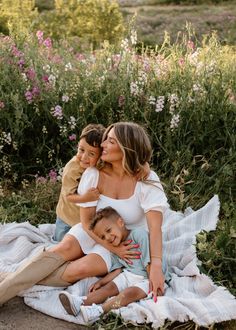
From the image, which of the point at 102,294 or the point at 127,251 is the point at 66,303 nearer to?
the point at 102,294

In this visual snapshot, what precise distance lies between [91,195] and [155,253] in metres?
0.47

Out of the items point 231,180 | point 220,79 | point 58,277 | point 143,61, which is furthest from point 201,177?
point 58,277

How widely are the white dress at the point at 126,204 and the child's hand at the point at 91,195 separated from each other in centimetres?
2

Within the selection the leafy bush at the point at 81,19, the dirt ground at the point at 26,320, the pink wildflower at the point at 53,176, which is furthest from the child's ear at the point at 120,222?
the leafy bush at the point at 81,19

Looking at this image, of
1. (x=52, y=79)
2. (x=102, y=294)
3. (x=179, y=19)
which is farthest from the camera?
(x=179, y=19)

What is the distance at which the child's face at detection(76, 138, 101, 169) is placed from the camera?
3.65 metres

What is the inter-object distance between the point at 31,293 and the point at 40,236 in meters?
0.64

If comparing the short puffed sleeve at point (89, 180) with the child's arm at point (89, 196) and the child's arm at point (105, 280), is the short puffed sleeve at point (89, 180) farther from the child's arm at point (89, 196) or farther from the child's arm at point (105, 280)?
the child's arm at point (105, 280)

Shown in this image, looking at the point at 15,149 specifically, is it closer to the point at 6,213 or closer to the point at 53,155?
the point at 53,155

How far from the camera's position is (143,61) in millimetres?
5273

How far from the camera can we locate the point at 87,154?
12.0ft

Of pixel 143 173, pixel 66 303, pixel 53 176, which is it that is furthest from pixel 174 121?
pixel 66 303

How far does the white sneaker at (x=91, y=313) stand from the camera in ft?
10.8

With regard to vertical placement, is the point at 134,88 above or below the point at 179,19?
above
